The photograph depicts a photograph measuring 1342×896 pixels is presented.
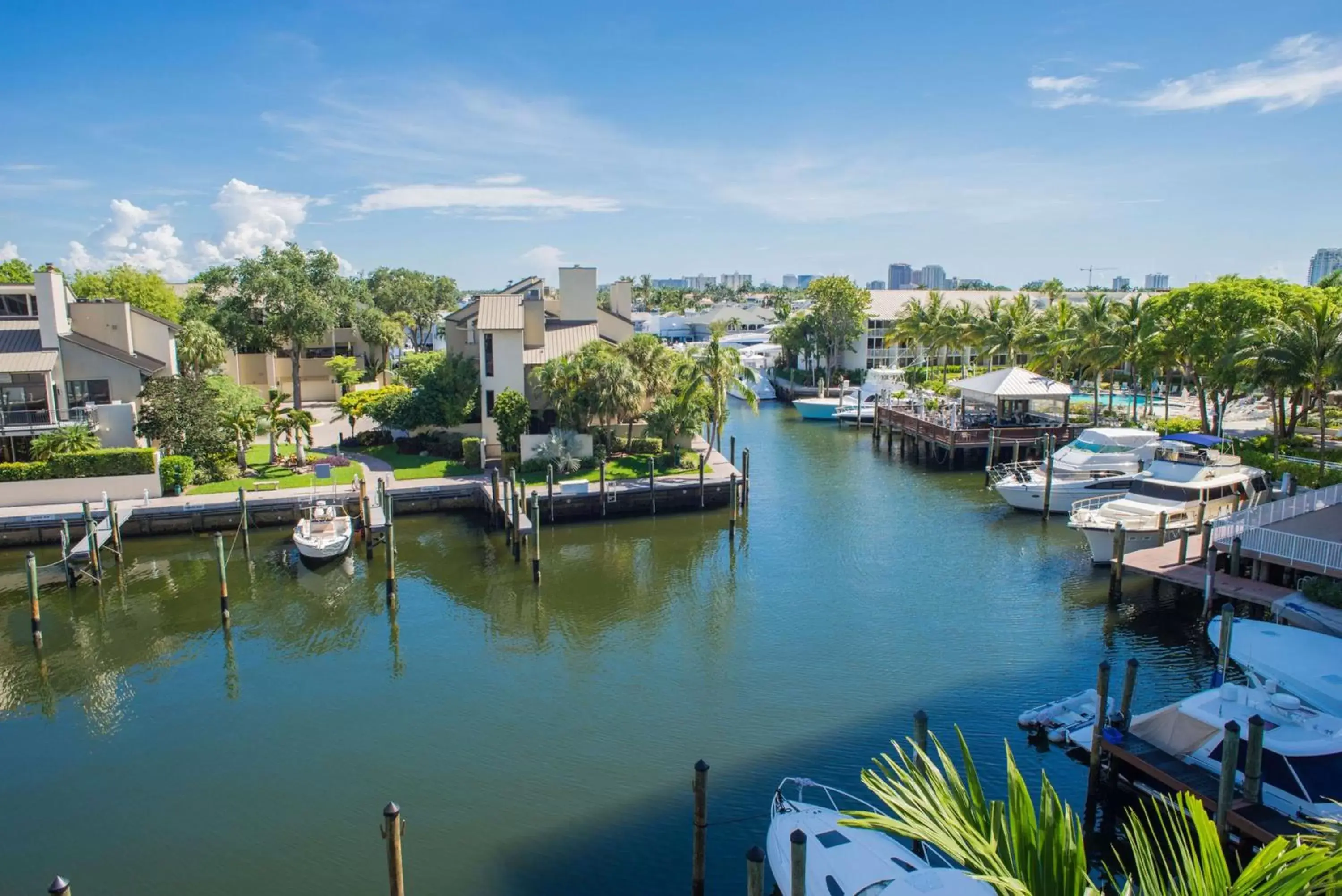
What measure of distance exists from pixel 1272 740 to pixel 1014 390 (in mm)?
39083

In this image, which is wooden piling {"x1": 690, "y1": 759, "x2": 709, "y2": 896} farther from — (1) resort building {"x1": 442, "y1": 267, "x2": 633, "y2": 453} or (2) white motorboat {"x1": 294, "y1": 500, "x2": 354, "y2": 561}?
(1) resort building {"x1": 442, "y1": 267, "x2": 633, "y2": 453}

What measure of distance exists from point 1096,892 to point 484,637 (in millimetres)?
23561

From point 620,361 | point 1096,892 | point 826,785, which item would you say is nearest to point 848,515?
point 620,361

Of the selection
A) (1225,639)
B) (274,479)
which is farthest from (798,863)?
(274,479)

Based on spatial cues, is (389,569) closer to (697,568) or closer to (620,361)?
(697,568)

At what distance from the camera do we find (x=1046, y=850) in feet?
21.0

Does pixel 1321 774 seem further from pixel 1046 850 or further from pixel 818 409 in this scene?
pixel 818 409

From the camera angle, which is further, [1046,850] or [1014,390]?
[1014,390]

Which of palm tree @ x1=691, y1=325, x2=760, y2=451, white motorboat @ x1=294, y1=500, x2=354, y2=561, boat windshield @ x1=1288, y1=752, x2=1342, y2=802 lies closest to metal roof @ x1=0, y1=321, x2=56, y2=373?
white motorboat @ x1=294, y1=500, x2=354, y2=561

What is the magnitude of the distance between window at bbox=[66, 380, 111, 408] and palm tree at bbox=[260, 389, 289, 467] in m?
6.93

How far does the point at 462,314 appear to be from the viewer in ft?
175

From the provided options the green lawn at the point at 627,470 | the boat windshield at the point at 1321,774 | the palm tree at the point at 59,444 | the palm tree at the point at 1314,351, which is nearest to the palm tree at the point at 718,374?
the green lawn at the point at 627,470

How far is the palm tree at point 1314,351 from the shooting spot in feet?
117

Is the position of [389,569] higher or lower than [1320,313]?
lower
